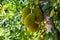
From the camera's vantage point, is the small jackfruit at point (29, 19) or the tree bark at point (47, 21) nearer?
the tree bark at point (47, 21)

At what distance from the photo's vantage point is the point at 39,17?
3.41 ft

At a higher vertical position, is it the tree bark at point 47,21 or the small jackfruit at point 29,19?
the small jackfruit at point 29,19

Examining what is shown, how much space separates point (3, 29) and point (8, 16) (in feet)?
0.40

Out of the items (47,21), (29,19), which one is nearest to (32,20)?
(29,19)

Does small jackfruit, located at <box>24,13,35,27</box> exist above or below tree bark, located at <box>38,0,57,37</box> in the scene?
above

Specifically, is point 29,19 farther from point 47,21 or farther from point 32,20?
point 47,21

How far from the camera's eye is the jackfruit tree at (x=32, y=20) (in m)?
0.98

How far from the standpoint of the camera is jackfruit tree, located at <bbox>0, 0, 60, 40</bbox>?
0.98 m

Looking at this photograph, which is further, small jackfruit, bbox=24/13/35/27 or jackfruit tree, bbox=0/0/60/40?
small jackfruit, bbox=24/13/35/27

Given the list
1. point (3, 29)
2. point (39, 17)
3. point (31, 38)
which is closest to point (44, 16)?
point (39, 17)

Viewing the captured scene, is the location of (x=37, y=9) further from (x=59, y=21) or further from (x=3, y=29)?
(x=3, y=29)

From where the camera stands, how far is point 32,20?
1.09 meters

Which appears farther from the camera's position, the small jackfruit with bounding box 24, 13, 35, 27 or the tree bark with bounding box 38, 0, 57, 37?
the small jackfruit with bounding box 24, 13, 35, 27

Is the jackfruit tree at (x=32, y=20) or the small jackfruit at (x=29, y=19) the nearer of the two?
the jackfruit tree at (x=32, y=20)
